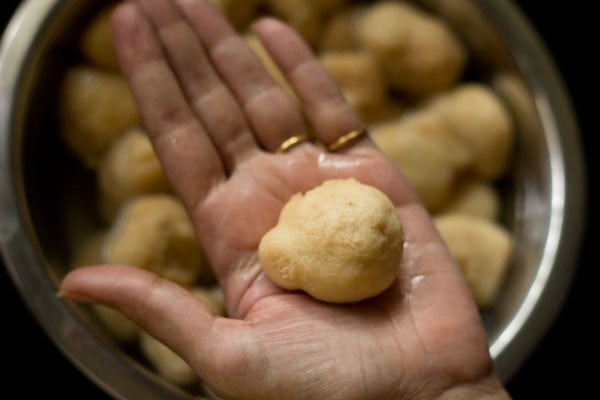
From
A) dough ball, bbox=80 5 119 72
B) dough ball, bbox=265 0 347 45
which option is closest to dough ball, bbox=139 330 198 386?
→ dough ball, bbox=80 5 119 72

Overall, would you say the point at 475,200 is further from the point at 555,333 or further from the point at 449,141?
the point at 555,333

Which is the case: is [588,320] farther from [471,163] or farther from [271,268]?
[271,268]

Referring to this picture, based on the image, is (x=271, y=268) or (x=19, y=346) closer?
(x=271, y=268)

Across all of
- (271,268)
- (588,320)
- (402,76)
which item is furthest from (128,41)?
(588,320)

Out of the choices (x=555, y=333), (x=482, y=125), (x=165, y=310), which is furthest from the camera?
(x=555, y=333)

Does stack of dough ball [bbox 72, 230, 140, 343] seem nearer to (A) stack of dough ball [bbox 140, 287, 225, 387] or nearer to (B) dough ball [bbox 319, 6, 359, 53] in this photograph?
(A) stack of dough ball [bbox 140, 287, 225, 387]

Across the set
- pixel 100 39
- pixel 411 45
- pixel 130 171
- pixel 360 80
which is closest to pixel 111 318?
pixel 130 171
